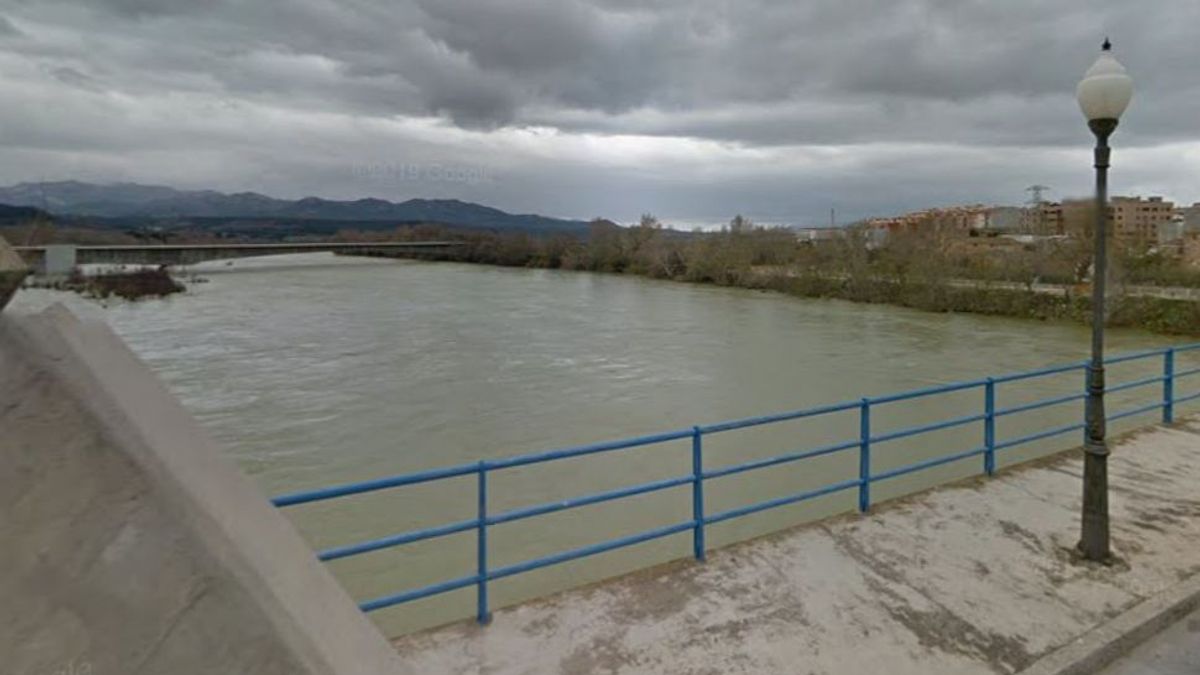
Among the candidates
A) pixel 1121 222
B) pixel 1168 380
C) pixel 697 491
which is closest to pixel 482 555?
pixel 697 491

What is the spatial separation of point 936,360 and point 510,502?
→ 15386 millimetres

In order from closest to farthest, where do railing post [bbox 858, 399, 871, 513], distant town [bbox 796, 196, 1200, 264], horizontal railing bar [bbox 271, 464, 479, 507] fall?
1. horizontal railing bar [bbox 271, 464, 479, 507]
2. railing post [bbox 858, 399, 871, 513]
3. distant town [bbox 796, 196, 1200, 264]

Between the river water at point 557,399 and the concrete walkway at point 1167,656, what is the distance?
4.07 m

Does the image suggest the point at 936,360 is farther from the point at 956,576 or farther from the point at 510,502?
the point at 956,576

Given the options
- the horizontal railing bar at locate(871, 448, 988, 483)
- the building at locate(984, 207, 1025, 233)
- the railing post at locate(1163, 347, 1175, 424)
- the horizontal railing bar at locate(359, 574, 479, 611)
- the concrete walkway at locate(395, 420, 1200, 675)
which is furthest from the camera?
the building at locate(984, 207, 1025, 233)

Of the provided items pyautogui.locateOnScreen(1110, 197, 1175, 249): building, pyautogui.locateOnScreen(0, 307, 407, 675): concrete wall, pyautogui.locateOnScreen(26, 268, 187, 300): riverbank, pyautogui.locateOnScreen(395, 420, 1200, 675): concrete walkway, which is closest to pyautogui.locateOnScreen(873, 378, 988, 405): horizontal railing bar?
pyautogui.locateOnScreen(395, 420, 1200, 675): concrete walkway

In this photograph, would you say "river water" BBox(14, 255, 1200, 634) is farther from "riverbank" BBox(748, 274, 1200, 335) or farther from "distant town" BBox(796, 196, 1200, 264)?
"distant town" BBox(796, 196, 1200, 264)

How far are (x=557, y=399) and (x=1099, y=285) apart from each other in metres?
11.6

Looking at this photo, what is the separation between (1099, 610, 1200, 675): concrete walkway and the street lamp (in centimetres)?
74

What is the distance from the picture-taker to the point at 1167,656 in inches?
140

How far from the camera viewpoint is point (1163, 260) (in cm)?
2712

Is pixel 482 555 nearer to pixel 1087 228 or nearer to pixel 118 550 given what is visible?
pixel 118 550

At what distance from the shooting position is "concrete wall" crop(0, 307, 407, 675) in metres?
1.45

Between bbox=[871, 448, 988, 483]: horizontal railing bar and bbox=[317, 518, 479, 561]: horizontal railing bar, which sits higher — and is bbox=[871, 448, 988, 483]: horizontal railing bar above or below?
below
